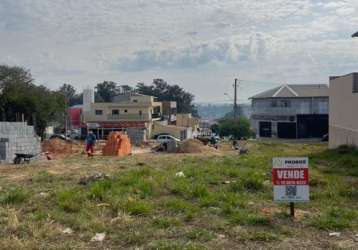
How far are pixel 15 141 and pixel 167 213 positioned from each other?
59.3ft

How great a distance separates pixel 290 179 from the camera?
25.0ft

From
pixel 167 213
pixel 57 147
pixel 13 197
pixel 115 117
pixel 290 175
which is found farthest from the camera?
pixel 115 117

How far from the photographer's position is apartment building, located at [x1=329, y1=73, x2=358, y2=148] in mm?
21203

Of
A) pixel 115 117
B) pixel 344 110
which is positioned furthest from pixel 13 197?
pixel 115 117

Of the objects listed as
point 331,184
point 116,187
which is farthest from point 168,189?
point 331,184

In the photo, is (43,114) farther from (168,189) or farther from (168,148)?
(168,189)

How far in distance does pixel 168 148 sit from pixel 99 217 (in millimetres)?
27443

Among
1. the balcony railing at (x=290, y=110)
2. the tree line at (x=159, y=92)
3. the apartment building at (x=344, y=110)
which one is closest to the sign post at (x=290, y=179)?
the apartment building at (x=344, y=110)

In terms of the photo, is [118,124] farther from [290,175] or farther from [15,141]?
[290,175]

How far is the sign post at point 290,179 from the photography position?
759 centimetres

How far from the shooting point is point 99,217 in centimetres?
→ 762

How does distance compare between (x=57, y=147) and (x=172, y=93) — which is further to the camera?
(x=172, y=93)

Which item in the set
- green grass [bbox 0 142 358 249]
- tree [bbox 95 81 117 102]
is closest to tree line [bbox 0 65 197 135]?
green grass [bbox 0 142 358 249]

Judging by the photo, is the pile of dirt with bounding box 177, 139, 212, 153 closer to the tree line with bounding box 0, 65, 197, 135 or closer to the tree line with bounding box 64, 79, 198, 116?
the tree line with bounding box 0, 65, 197, 135
